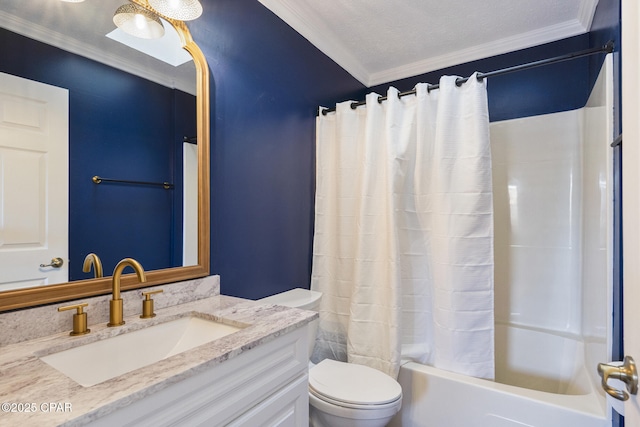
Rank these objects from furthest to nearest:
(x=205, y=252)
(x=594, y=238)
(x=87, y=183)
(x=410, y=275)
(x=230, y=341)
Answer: (x=410, y=275) < (x=594, y=238) < (x=205, y=252) < (x=87, y=183) < (x=230, y=341)

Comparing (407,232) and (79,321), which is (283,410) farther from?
(407,232)

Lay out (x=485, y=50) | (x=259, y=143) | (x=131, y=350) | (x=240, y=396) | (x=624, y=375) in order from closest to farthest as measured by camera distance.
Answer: (x=624, y=375)
(x=240, y=396)
(x=131, y=350)
(x=259, y=143)
(x=485, y=50)

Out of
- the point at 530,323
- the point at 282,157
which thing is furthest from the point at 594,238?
the point at 282,157

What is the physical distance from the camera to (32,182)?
3.02ft

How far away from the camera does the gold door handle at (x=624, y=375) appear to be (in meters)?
0.57

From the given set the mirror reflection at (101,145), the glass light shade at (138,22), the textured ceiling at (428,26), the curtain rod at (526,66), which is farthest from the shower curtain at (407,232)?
the glass light shade at (138,22)

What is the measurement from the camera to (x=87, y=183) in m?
1.05

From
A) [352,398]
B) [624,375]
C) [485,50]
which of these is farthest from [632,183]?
[485,50]

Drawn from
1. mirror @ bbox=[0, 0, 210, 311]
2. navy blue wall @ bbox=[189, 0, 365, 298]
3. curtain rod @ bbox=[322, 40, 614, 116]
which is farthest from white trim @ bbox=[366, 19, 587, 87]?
mirror @ bbox=[0, 0, 210, 311]

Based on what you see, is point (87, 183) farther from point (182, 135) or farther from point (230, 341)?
point (230, 341)

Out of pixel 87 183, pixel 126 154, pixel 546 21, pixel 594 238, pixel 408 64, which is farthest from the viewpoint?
pixel 408 64

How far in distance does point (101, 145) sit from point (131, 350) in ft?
2.24

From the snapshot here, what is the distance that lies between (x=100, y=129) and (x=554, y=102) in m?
2.55

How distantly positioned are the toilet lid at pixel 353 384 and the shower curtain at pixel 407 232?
23cm
